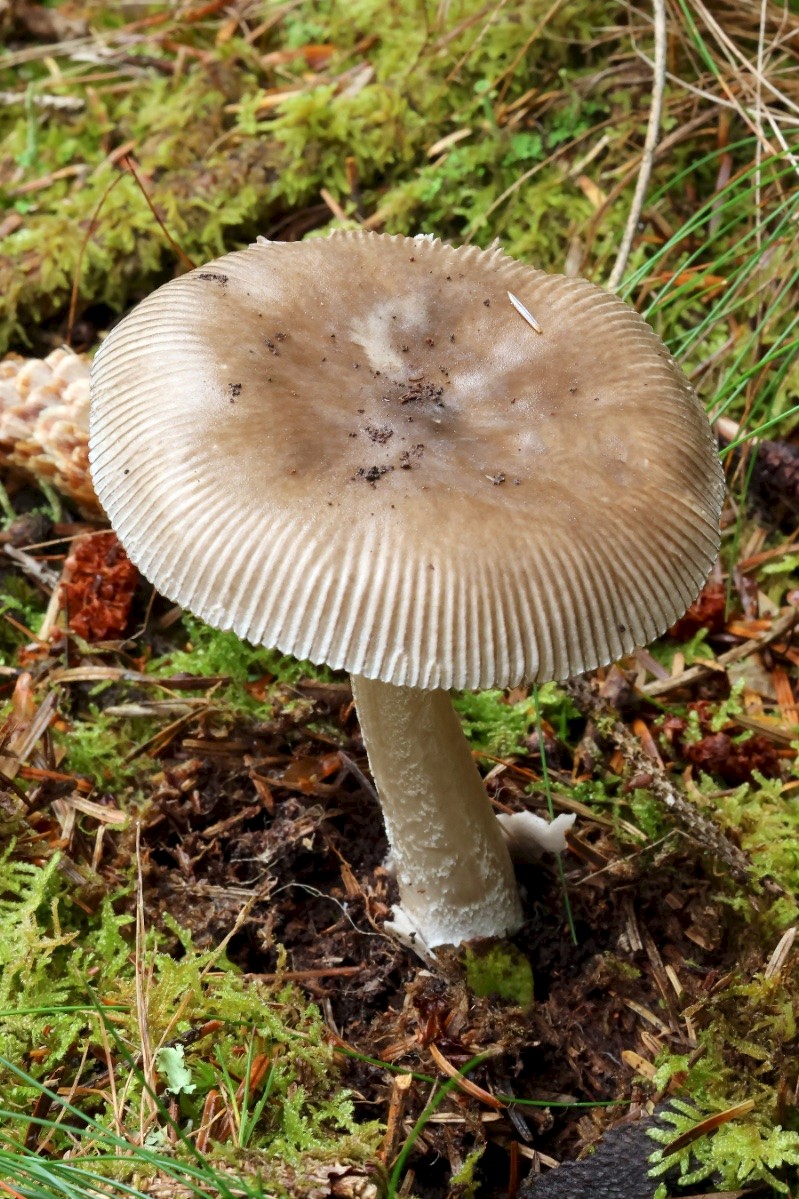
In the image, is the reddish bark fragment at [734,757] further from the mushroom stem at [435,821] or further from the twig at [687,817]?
the mushroom stem at [435,821]

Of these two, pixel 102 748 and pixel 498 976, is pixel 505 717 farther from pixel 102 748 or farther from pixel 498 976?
pixel 102 748

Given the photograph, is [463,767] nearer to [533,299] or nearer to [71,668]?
[533,299]

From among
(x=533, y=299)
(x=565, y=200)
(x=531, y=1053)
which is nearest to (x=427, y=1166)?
(x=531, y=1053)

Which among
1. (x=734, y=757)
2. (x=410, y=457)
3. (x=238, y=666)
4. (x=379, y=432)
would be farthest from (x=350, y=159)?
(x=734, y=757)

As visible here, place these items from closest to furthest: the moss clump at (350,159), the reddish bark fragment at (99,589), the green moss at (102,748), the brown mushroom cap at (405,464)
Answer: the brown mushroom cap at (405,464)
the green moss at (102,748)
the reddish bark fragment at (99,589)
the moss clump at (350,159)

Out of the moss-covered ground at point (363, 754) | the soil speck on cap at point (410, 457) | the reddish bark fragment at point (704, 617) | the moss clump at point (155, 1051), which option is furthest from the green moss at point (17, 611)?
the reddish bark fragment at point (704, 617)

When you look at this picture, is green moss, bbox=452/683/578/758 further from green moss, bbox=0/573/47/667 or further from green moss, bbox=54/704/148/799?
green moss, bbox=0/573/47/667
